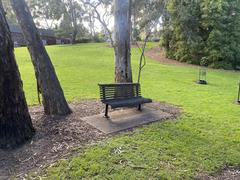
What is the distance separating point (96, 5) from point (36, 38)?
10.2 ft

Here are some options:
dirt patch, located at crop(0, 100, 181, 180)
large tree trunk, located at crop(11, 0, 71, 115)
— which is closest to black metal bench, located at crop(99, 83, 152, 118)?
dirt patch, located at crop(0, 100, 181, 180)

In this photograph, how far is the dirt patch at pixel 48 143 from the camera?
12.4ft

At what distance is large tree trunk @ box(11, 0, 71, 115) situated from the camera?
5.21 m

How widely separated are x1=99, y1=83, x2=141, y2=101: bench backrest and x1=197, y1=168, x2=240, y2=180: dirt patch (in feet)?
9.05

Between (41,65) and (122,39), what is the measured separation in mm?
2365

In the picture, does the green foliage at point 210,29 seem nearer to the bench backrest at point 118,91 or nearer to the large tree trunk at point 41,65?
the bench backrest at point 118,91

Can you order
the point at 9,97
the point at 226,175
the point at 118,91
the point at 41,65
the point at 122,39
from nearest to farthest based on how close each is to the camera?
the point at 226,175 < the point at 9,97 < the point at 41,65 < the point at 118,91 < the point at 122,39

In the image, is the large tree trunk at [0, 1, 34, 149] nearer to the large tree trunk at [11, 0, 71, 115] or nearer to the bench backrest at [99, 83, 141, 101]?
the large tree trunk at [11, 0, 71, 115]

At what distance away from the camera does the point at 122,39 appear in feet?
22.3

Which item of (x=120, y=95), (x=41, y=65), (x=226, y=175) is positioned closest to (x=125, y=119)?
(x=120, y=95)

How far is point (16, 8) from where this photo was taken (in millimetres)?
5168

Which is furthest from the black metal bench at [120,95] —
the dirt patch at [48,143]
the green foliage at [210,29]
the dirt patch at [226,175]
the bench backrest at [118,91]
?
the green foliage at [210,29]

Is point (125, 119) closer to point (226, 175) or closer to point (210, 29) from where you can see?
point (226, 175)

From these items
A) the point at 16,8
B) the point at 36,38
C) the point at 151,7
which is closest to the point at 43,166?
the point at 36,38
